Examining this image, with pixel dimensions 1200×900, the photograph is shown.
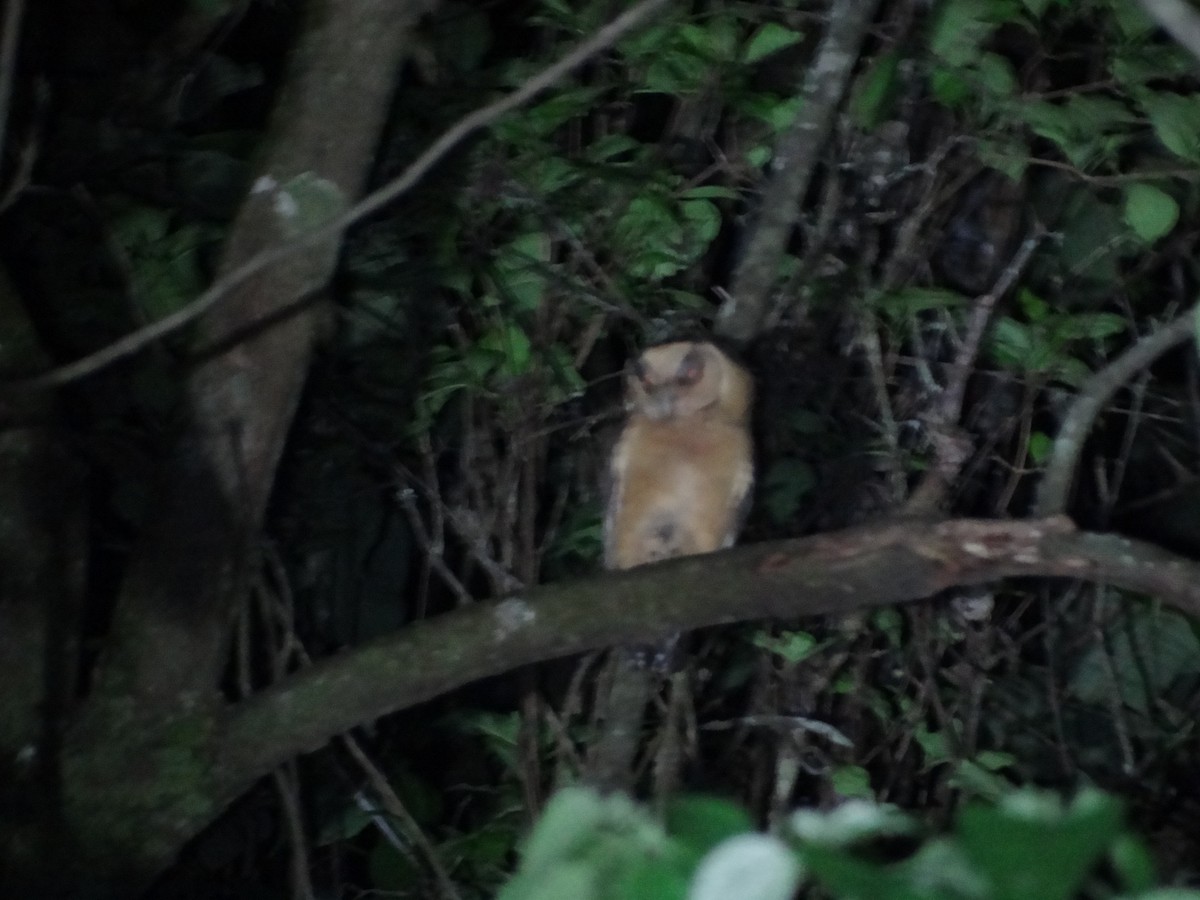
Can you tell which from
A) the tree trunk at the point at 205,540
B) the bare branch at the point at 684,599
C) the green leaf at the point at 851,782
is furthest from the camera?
the green leaf at the point at 851,782

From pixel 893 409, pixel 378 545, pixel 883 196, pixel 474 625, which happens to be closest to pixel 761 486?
pixel 893 409

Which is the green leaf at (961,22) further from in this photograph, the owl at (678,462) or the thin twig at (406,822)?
the thin twig at (406,822)

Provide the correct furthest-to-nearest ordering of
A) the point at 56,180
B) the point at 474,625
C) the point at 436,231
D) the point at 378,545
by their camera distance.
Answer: the point at 378,545 → the point at 436,231 → the point at 56,180 → the point at 474,625

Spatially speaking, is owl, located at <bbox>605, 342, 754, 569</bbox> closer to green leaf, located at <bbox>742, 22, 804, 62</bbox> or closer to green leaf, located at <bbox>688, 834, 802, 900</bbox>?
green leaf, located at <bbox>742, 22, 804, 62</bbox>

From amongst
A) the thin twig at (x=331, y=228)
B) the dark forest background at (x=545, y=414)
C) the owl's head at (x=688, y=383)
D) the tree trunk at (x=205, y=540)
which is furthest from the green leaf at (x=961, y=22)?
the thin twig at (x=331, y=228)

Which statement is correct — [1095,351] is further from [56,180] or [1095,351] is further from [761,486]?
[56,180]

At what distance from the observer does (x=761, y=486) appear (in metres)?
2.93

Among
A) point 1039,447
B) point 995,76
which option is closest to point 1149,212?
point 995,76

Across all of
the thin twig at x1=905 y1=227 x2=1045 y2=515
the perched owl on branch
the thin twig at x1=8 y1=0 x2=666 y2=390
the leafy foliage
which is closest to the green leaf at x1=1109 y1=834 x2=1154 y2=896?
the leafy foliage

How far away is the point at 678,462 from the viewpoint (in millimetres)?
2770

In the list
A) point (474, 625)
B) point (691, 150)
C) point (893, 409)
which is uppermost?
point (691, 150)

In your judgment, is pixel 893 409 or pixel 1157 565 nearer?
pixel 1157 565

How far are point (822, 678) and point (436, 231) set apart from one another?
110 cm

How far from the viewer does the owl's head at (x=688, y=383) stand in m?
2.50
